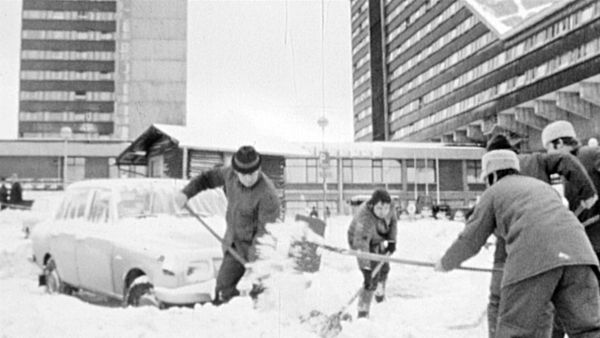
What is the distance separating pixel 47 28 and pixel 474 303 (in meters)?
90.0

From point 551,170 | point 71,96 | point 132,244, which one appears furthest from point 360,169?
point 71,96

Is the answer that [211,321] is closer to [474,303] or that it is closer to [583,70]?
[474,303]

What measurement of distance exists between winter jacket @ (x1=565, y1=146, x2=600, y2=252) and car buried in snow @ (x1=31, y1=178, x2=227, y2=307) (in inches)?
114

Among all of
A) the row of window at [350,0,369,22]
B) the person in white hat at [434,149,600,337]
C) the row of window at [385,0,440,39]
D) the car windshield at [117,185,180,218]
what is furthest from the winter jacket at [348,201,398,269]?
the row of window at [350,0,369,22]

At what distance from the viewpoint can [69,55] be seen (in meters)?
86.1

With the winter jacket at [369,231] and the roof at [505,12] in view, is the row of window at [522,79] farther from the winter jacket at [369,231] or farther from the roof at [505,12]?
the winter jacket at [369,231]

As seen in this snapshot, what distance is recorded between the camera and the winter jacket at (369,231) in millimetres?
7207

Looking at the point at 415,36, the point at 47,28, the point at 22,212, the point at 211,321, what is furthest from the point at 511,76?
the point at 47,28

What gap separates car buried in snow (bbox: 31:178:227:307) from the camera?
5.45 m

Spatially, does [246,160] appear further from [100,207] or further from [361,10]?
[361,10]

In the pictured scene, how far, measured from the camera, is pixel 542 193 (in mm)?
3451

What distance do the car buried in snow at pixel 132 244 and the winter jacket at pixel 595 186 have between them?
9.48 feet

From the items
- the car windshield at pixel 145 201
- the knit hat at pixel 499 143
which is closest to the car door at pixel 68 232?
the car windshield at pixel 145 201

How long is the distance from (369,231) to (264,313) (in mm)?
2789
